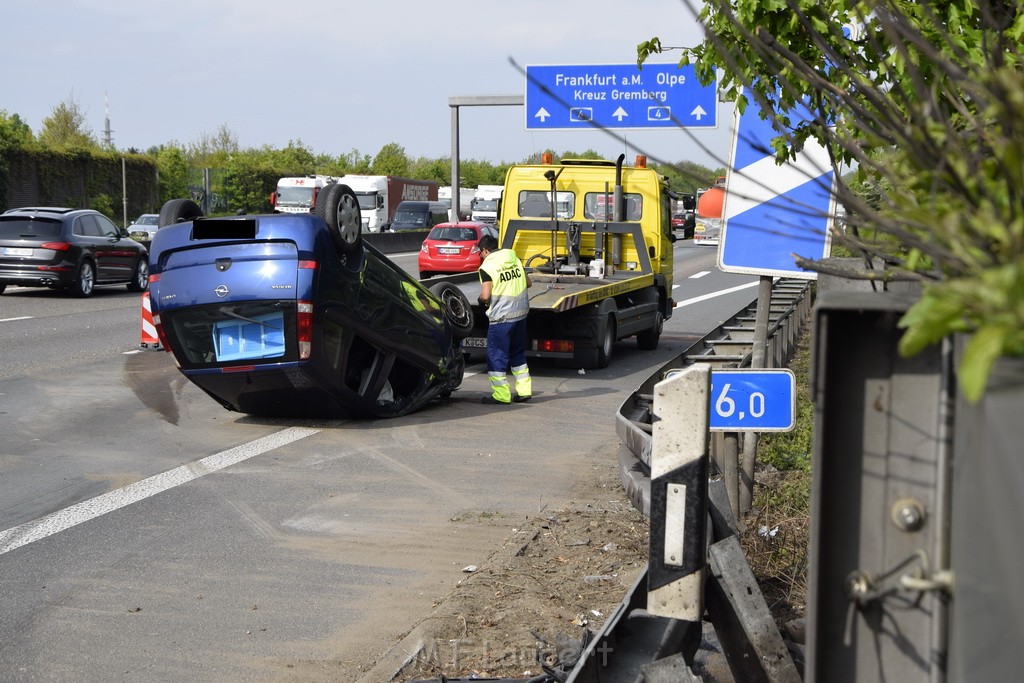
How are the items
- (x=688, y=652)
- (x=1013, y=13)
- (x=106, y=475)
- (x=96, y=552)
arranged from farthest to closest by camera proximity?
(x=106, y=475), (x=96, y=552), (x=1013, y=13), (x=688, y=652)

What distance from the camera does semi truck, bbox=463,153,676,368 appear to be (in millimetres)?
16500

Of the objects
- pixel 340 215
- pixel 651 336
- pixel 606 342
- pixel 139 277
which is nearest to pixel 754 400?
pixel 340 215

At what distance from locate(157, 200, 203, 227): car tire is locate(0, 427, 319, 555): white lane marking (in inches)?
79.9

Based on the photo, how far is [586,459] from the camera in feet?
31.5

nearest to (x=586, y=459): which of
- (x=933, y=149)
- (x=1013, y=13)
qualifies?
(x=1013, y=13)

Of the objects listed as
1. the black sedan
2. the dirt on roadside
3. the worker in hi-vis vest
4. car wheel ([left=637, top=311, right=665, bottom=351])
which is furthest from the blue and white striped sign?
the black sedan

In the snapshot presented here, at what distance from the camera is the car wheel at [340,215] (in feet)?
32.4

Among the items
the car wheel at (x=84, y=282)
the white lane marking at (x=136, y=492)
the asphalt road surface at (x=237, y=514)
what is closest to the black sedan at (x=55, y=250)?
the car wheel at (x=84, y=282)

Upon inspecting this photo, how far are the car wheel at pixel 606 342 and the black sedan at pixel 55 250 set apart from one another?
10.4 m

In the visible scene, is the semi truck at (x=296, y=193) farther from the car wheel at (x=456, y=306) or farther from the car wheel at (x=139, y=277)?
the car wheel at (x=456, y=306)

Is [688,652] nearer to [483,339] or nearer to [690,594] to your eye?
[690,594]

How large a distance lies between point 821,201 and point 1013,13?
1.40m

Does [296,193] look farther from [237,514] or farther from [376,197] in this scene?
[237,514]

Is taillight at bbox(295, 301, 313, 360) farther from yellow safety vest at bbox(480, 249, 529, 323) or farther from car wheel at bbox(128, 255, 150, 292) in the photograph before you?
car wheel at bbox(128, 255, 150, 292)
